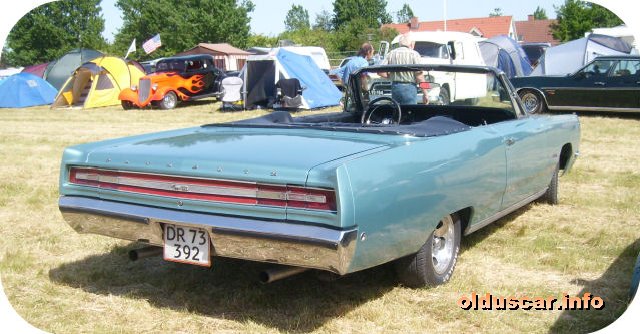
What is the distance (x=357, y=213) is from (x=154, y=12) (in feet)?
106

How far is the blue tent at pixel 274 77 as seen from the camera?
53.3 ft

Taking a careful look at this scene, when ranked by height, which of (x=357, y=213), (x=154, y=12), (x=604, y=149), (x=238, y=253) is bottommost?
(x=604, y=149)

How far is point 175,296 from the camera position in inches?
140

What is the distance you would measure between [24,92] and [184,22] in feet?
44.0

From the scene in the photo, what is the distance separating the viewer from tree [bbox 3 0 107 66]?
26.0 m

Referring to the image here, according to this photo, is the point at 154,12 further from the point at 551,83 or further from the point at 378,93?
the point at 378,93

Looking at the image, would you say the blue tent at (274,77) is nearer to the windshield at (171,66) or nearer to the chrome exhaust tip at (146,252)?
the windshield at (171,66)

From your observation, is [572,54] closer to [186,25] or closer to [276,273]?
[276,273]

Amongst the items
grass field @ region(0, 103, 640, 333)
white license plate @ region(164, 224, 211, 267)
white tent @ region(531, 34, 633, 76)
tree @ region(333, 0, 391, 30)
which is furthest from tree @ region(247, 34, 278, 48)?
white license plate @ region(164, 224, 211, 267)

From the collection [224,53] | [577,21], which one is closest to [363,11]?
[224,53]

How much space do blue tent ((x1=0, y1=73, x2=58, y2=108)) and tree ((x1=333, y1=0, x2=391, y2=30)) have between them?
1512cm

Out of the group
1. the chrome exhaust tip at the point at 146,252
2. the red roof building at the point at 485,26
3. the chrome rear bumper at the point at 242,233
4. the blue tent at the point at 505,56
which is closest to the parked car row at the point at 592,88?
the blue tent at the point at 505,56

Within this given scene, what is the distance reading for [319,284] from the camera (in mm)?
3686

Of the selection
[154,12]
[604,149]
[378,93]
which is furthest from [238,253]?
[154,12]
